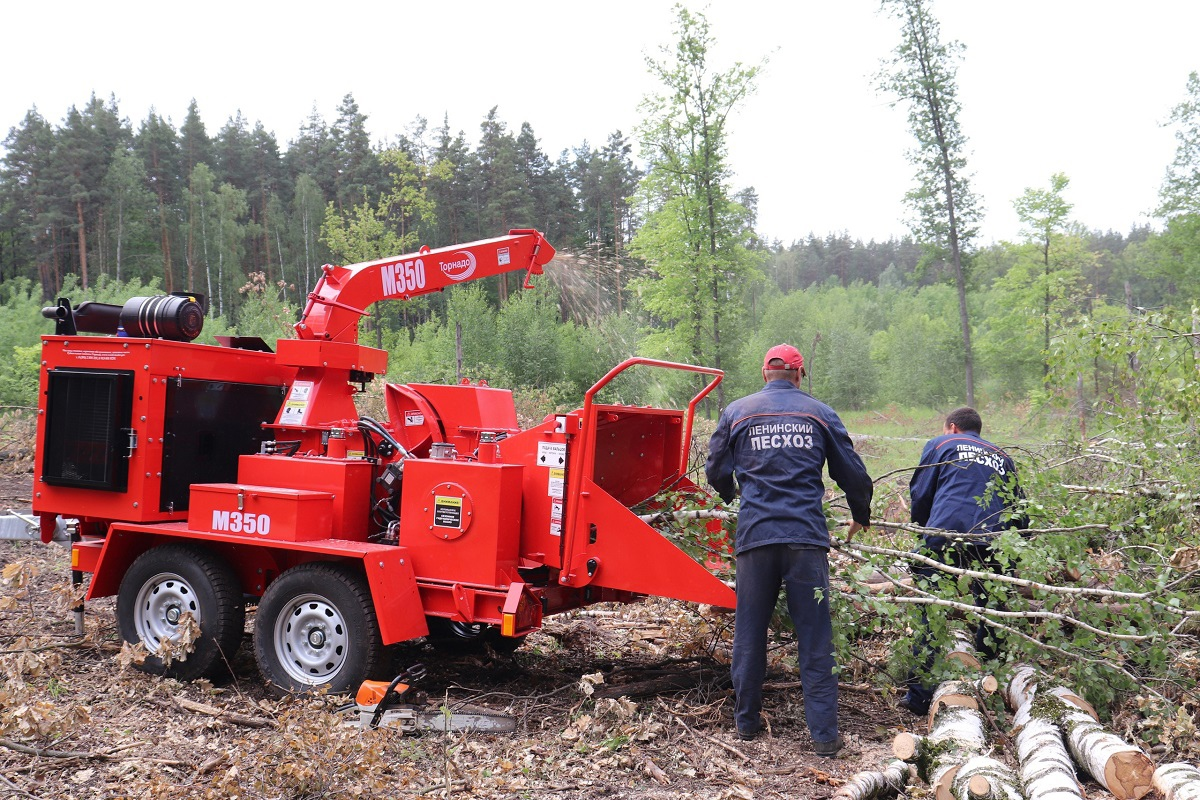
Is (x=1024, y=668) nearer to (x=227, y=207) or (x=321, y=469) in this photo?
(x=321, y=469)

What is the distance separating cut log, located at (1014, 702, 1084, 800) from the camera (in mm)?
3764

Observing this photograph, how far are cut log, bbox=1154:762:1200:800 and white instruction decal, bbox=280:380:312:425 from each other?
5257 millimetres

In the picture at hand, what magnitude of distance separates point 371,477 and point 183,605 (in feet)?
4.88

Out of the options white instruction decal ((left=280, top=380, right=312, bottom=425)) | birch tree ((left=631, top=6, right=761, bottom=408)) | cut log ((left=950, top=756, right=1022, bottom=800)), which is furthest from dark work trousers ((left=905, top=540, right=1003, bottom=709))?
birch tree ((left=631, top=6, right=761, bottom=408))

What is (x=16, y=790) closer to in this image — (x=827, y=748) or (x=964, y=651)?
(x=827, y=748)

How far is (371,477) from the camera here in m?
5.97

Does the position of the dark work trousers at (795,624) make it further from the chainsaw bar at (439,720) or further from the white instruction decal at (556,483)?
the chainsaw bar at (439,720)

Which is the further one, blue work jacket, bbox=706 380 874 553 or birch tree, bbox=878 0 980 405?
birch tree, bbox=878 0 980 405

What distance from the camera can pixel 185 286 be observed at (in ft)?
159

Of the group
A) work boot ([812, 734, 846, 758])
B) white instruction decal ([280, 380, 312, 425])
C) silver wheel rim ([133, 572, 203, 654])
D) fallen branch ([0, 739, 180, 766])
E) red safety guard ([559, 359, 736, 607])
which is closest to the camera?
fallen branch ([0, 739, 180, 766])

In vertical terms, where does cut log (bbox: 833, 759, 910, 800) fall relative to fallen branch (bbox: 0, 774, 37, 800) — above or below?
above

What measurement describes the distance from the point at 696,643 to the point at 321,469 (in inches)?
107

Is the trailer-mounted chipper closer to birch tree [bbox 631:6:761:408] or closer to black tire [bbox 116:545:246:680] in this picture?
black tire [bbox 116:545:246:680]

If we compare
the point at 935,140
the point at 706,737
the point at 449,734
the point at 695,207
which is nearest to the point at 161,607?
the point at 449,734
